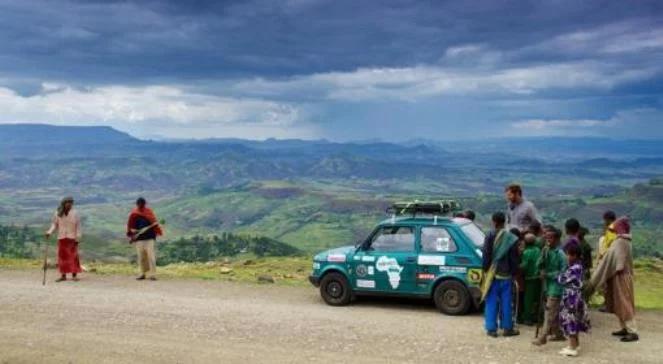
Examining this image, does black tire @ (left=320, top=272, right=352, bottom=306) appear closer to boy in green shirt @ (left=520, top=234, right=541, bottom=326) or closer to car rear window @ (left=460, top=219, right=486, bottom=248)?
car rear window @ (left=460, top=219, right=486, bottom=248)

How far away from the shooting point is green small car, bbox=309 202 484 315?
13555mm

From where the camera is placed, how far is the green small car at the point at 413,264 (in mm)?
13555

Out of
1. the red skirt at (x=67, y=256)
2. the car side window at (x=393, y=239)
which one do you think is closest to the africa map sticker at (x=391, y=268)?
the car side window at (x=393, y=239)

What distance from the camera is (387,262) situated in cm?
1436

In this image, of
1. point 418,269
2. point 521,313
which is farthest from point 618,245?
point 418,269

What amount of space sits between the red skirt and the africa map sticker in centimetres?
941

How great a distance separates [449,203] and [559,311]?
14.3ft

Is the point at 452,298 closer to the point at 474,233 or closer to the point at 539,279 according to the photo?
the point at 474,233

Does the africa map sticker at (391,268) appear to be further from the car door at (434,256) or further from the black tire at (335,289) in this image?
the black tire at (335,289)

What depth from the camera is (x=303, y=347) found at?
11273mm

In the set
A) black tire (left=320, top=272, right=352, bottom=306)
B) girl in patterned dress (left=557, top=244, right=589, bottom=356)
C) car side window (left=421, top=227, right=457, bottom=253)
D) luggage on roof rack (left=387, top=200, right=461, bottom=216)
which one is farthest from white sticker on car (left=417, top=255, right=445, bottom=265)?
girl in patterned dress (left=557, top=244, right=589, bottom=356)

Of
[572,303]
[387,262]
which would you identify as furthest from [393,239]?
[572,303]

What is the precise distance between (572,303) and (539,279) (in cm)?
189

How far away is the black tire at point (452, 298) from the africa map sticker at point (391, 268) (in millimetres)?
886
